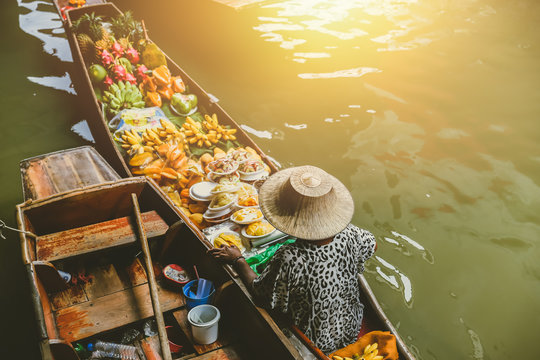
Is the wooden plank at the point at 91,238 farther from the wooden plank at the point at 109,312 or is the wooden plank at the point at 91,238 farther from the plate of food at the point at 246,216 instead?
the plate of food at the point at 246,216

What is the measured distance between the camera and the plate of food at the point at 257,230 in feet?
12.7

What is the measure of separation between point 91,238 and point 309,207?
7.75ft

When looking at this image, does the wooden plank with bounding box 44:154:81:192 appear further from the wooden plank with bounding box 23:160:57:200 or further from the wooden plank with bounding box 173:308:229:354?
the wooden plank with bounding box 173:308:229:354

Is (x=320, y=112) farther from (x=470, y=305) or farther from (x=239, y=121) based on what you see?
(x=470, y=305)

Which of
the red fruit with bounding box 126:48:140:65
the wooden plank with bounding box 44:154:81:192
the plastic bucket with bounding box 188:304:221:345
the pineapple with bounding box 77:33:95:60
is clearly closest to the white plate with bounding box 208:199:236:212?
the plastic bucket with bounding box 188:304:221:345

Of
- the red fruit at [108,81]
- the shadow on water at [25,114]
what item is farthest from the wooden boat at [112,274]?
the red fruit at [108,81]

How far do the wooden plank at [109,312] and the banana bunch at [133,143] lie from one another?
2.07 m

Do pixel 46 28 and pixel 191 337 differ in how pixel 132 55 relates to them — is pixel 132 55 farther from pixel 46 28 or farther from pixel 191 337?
pixel 191 337

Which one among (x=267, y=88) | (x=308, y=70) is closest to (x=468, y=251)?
(x=267, y=88)

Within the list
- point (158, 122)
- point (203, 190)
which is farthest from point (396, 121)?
point (203, 190)

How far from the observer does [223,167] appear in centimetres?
469

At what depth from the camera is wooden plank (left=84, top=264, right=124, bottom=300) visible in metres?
3.49

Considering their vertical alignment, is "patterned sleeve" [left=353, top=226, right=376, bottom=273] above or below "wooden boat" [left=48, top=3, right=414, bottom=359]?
above

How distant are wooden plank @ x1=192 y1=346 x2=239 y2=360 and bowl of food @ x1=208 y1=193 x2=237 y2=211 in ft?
5.24
